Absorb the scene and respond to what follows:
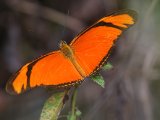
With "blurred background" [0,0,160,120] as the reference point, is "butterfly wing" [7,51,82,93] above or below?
below

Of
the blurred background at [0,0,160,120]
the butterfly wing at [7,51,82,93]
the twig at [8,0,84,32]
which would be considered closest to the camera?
the butterfly wing at [7,51,82,93]

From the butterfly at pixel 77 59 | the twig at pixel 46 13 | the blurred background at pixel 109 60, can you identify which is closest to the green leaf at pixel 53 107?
the butterfly at pixel 77 59

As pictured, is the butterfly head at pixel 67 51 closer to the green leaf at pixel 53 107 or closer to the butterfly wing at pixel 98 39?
the butterfly wing at pixel 98 39

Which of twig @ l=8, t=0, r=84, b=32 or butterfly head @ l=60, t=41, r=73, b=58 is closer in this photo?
butterfly head @ l=60, t=41, r=73, b=58

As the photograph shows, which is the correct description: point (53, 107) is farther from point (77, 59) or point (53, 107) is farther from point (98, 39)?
point (98, 39)

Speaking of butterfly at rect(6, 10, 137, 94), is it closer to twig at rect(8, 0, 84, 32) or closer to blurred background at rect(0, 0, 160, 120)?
blurred background at rect(0, 0, 160, 120)

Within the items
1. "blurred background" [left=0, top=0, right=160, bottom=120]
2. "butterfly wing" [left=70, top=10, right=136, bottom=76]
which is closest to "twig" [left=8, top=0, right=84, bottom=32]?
"blurred background" [left=0, top=0, right=160, bottom=120]
